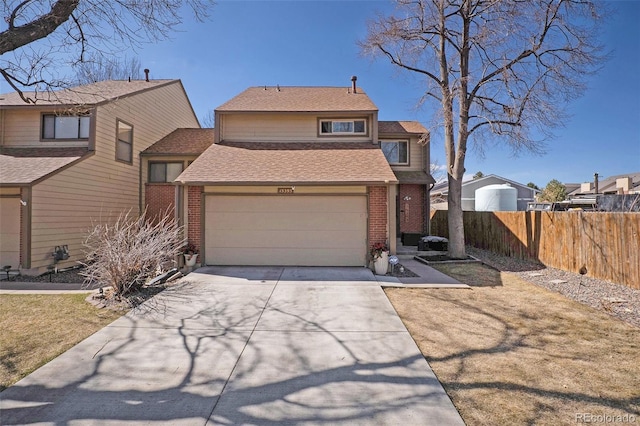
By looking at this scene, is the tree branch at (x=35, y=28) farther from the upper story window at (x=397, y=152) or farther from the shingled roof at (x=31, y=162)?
the upper story window at (x=397, y=152)

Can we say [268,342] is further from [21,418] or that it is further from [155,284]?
[155,284]

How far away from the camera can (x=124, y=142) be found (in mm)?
12844

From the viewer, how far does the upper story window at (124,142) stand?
12.5m

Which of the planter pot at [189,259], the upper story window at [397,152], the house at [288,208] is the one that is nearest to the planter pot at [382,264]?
the house at [288,208]

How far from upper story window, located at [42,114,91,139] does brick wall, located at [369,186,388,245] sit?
10.7m

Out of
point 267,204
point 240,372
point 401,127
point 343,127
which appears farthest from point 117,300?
point 401,127

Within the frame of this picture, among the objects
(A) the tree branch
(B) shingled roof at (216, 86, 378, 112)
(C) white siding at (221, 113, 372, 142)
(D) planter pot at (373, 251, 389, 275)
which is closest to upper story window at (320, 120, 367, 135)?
(C) white siding at (221, 113, 372, 142)

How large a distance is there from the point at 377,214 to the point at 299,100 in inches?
263

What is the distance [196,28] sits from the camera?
7.63m

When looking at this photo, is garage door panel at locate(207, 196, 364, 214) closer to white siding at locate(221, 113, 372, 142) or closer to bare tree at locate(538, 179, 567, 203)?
white siding at locate(221, 113, 372, 142)

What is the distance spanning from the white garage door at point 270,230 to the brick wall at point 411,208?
6226mm

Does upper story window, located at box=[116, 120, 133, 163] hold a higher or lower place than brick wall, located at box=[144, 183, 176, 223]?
higher

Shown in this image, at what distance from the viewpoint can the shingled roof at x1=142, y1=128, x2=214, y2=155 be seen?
13.7 m

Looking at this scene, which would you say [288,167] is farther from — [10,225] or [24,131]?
[24,131]
